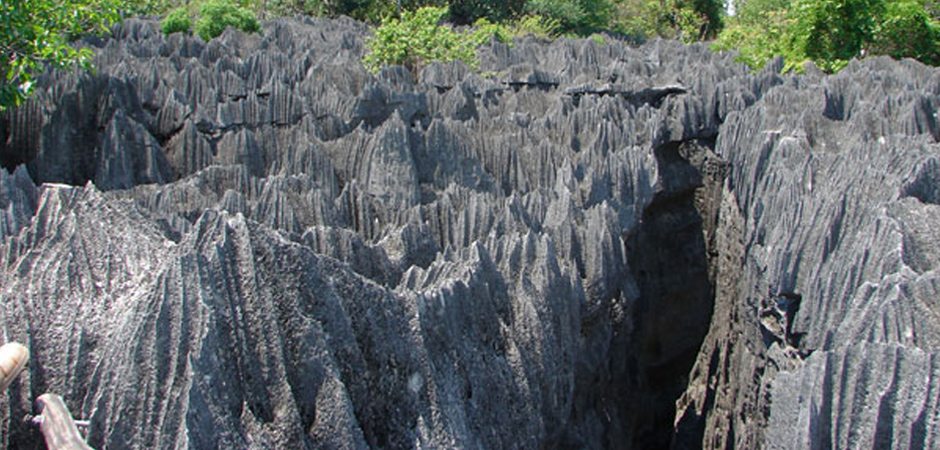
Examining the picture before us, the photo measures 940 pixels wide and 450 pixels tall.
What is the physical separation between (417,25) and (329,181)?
6.24m

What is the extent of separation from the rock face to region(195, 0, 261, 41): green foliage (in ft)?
11.2

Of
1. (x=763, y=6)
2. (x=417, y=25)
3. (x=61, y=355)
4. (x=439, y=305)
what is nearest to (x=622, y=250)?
(x=439, y=305)

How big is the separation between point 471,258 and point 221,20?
10.7 m

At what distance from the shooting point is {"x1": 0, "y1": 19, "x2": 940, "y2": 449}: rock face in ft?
9.53

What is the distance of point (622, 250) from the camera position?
5.22 metres

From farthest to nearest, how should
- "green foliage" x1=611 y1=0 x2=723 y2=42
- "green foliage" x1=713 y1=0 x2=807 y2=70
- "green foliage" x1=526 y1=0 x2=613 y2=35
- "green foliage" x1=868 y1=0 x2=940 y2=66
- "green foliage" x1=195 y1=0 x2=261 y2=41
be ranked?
"green foliage" x1=611 y1=0 x2=723 y2=42
"green foliage" x1=526 y1=0 x2=613 y2=35
"green foliage" x1=195 y1=0 x2=261 y2=41
"green foliage" x1=713 y1=0 x2=807 y2=70
"green foliage" x1=868 y1=0 x2=940 y2=66

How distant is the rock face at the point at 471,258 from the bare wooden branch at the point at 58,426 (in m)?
0.08

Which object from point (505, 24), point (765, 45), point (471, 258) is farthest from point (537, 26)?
point (471, 258)

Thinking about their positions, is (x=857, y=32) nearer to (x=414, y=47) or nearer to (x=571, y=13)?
(x=414, y=47)

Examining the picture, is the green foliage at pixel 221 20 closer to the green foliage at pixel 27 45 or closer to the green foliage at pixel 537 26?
the green foliage at pixel 27 45

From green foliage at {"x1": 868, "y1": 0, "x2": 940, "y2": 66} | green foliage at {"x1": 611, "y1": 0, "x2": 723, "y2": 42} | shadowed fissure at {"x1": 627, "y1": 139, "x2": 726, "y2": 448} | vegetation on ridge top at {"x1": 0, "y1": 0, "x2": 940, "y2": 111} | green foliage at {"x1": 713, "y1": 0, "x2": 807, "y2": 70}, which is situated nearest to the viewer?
vegetation on ridge top at {"x1": 0, "y1": 0, "x2": 940, "y2": 111}

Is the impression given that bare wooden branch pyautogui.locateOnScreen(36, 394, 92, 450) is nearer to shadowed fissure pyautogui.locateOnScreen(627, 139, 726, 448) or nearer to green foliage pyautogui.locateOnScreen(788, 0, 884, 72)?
shadowed fissure pyautogui.locateOnScreen(627, 139, 726, 448)

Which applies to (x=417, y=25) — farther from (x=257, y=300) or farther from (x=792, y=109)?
(x=257, y=300)

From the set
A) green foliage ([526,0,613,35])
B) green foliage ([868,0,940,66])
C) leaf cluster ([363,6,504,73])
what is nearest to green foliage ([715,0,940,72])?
green foliage ([868,0,940,66])
